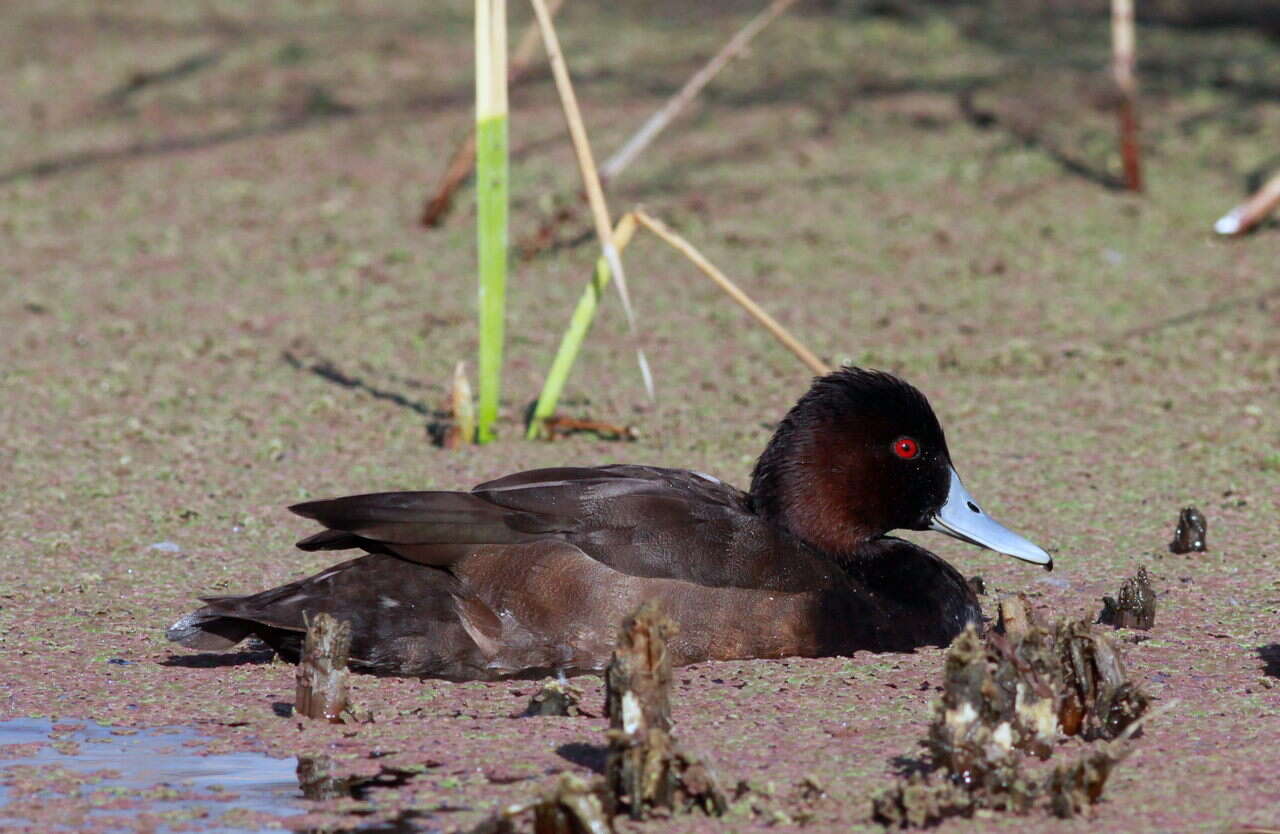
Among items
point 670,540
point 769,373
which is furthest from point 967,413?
point 670,540

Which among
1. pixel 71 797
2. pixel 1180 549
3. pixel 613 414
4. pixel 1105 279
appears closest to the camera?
pixel 71 797

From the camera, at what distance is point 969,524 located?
5.12m

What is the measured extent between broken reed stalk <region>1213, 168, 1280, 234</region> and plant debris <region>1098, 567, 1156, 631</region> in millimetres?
3506

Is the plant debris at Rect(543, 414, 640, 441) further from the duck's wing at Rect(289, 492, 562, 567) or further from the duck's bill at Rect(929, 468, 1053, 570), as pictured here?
the duck's wing at Rect(289, 492, 562, 567)

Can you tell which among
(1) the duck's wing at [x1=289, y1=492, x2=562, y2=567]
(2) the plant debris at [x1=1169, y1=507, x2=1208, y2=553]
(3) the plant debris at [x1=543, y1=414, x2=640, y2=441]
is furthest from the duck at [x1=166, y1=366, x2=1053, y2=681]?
(3) the plant debris at [x1=543, y1=414, x2=640, y2=441]

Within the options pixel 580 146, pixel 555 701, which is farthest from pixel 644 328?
pixel 555 701

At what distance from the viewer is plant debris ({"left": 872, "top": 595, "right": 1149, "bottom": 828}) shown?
3529mm

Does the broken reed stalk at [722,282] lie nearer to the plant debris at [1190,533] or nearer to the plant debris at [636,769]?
the plant debris at [1190,533]

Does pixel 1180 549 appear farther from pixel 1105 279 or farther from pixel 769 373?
pixel 1105 279

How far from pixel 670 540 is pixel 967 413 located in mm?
2618

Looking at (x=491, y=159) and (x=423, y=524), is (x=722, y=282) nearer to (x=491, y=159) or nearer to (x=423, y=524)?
(x=491, y=159)

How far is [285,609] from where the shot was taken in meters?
4.50

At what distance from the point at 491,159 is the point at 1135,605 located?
239 cm

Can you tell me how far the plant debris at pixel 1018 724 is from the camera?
11.6 ft
